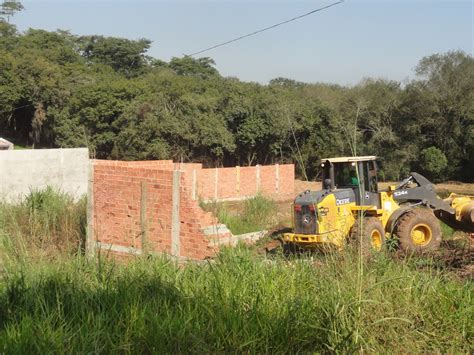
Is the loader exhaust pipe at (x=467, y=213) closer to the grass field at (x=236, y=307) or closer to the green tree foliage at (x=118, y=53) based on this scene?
the grass field at (x=236, y=307)

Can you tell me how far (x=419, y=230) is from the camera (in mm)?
11086

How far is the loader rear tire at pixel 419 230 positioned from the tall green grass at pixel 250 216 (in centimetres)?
557

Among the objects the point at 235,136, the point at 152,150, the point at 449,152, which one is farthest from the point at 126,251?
the point at 449,152

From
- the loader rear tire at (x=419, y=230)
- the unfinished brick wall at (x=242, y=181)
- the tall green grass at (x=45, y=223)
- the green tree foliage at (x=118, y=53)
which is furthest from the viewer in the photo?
the green tree foliage at (x=118, y=53)

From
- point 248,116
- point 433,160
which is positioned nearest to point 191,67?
point 248,116

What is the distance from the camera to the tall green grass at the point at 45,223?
264 inches

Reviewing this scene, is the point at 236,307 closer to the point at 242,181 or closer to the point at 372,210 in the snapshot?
the point at 372,210

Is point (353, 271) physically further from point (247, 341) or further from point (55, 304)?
point (55, 304)

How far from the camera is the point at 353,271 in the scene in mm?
4414

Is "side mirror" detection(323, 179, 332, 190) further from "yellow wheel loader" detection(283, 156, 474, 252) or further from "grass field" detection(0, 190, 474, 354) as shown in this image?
"grass field" detection(0, 190, 474, 354)

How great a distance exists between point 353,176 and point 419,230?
5.69 feet

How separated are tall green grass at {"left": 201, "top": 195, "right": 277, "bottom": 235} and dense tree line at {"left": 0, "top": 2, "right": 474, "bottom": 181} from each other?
13.8 m

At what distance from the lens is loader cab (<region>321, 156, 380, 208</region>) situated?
35.9 ft

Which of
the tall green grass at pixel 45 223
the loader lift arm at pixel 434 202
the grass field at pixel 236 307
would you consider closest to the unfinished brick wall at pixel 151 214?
the tall green grass at pixel 45 223
